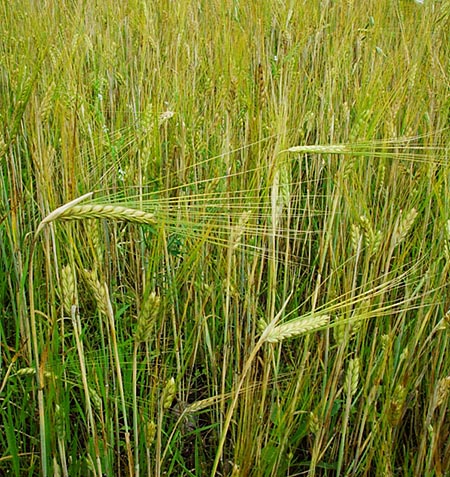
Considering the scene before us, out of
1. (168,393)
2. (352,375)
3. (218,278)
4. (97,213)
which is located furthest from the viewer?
(218,278)

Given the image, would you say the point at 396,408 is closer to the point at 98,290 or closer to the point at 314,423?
the point at 314,423

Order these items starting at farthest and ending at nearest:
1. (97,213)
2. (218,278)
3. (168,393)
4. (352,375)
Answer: (218,278), (352,375), (168,393), (97,213)

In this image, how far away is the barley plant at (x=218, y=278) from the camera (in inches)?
29.5

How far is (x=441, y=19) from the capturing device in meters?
1.65

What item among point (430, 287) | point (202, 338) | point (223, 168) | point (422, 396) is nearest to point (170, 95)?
point (223, 168)

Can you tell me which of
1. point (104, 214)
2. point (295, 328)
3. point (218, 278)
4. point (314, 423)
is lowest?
point (314, 423)

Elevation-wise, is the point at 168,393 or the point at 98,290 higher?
the point at 98,290

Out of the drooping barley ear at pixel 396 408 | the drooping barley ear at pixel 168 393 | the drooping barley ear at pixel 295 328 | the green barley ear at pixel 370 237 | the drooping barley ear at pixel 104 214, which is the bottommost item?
the drooping barley ear at pixel 396 408

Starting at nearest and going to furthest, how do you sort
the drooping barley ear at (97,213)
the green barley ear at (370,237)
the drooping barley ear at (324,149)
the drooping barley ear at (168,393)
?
the drooping barley ear at (97,213) → the drooping barley ear at (168,393) → the drooping barley ear at (324,149) → the green barley ear at (370,237)

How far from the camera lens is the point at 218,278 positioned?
3.54ft

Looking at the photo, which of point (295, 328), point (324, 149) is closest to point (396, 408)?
point (295, 328)

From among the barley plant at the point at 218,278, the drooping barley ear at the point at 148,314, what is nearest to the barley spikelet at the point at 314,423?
the barley plant at the point at 218,278

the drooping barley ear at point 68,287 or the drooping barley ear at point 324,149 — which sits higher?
the drooping barley ear at point 324,149

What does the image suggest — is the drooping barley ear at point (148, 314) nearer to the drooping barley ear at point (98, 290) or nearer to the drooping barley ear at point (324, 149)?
the drooping barley ear at point (98, 290)
